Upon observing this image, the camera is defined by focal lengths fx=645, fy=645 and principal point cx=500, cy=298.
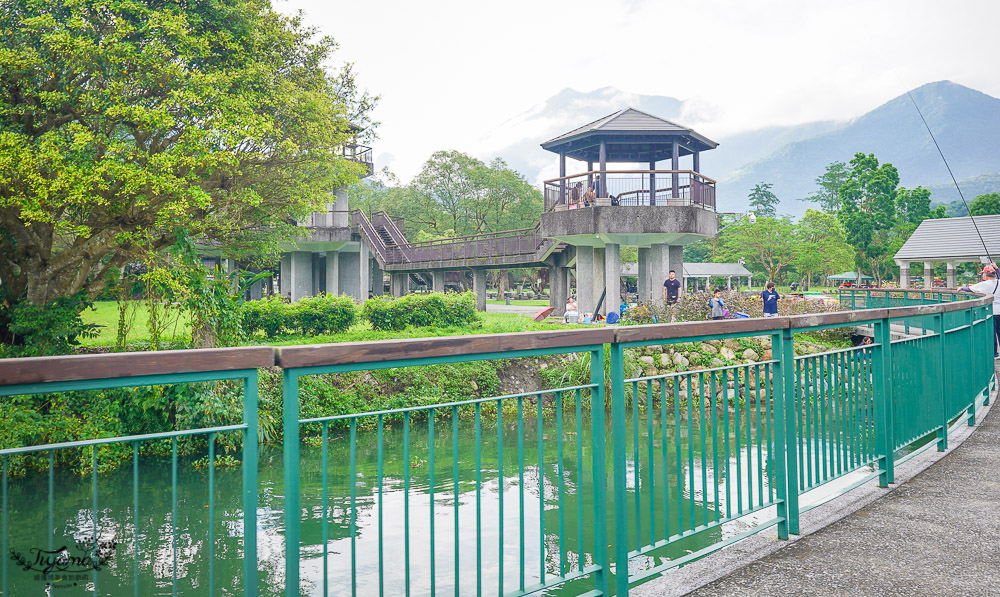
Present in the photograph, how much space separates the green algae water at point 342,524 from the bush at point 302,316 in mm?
5773

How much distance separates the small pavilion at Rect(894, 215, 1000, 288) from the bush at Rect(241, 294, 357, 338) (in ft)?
112

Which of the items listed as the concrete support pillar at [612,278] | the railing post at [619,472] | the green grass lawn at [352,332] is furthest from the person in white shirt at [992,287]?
the railing post at [619,472]

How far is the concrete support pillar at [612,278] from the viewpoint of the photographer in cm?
2135

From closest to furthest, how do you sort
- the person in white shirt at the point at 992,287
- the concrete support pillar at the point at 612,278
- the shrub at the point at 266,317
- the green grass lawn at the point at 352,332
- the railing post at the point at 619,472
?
the railing post at the point at 619,472 → the person in white shirt at the point at 992,287 → the green grass lawn at the point at 352,332 → the shrub at the point at 266,317 → the concrete support pillar at the point at 612,278

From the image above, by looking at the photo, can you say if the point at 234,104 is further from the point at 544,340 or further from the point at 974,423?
the point at 974,423

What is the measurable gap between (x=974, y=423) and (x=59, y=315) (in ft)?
44.1

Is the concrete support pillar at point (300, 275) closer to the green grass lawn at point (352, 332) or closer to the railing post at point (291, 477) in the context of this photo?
the green grass lawn at point (352, 332)

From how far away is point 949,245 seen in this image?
3784cm

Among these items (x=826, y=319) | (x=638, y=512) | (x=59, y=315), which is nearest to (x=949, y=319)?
(x=826, y=319)

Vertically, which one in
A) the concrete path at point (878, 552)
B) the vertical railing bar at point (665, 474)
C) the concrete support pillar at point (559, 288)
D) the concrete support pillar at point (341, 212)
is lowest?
the concrete path at point (878, 552)

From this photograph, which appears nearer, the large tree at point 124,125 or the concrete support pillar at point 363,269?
the large tree at point 124,125

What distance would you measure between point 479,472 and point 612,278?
19.7 metres

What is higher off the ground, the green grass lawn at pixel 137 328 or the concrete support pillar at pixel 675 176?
the concrete support pillar at pixel 675 176

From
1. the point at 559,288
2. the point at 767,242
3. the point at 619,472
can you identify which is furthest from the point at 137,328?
the point at 767,242
